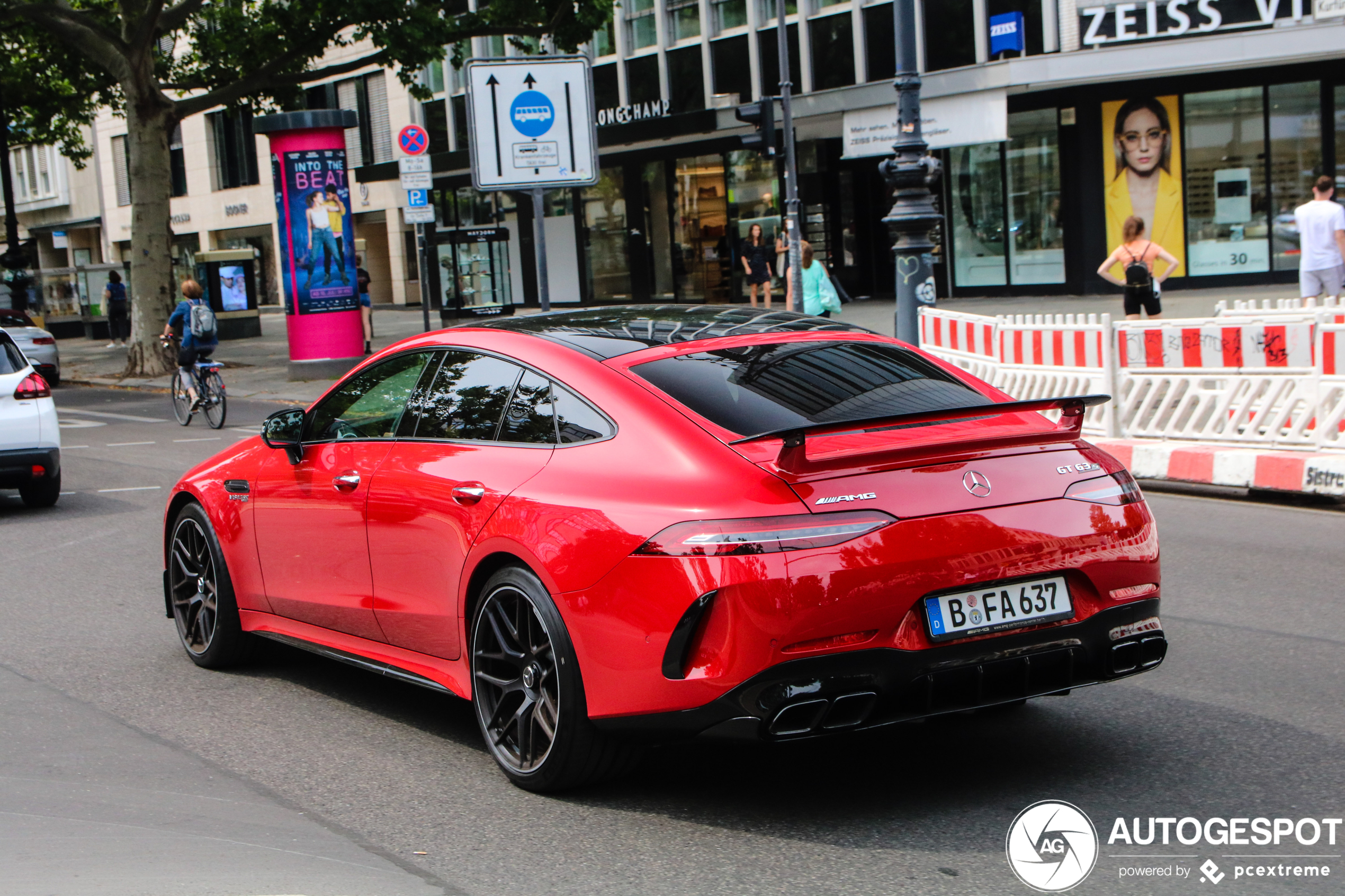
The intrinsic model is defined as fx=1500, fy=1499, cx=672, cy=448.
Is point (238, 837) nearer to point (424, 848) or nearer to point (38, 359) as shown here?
point (424, 848)

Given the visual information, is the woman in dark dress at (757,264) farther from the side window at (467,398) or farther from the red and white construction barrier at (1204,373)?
the side window at (467,398)

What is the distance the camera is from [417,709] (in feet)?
19.0

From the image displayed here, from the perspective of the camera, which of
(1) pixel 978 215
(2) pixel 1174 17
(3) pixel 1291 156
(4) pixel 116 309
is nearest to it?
(2) pixel 1174 17

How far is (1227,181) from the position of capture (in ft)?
82.6

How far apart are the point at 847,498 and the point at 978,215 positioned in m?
25.2

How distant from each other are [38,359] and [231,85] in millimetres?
6089

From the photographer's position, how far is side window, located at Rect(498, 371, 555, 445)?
478 centimetres

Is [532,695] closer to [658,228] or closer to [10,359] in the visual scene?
[10,359]

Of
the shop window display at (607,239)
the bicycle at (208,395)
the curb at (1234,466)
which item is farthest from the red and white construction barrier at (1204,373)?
the shop window display at (607,239)

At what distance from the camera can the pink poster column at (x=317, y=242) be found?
24266mm

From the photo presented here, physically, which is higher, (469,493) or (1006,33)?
(1006,33)

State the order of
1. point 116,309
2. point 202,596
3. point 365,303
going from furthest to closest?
point 116,309 → point 365,303 → point 202,596


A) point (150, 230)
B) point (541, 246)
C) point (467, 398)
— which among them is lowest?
point (467, 398)

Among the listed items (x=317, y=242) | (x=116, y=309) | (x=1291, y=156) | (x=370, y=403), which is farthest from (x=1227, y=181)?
(x=116, y=309)
